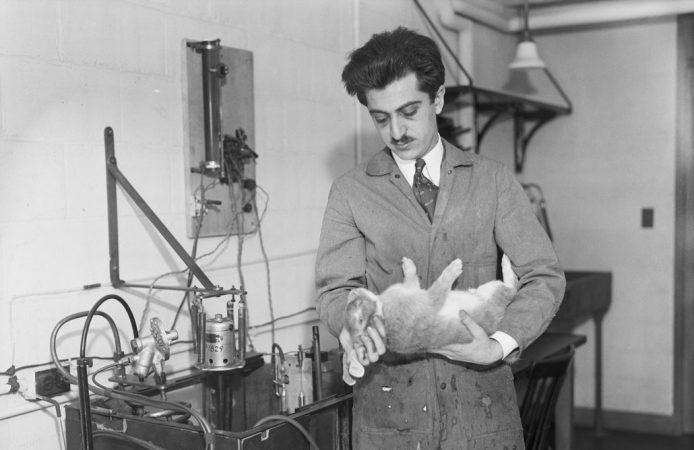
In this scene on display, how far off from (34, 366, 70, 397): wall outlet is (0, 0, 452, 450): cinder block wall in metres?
0.05

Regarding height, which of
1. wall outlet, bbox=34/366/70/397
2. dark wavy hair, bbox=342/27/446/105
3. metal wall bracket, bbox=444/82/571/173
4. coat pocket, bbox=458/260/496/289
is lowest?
wall outlet, bbox=34/366/70/397

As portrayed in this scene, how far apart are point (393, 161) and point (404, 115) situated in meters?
0.15

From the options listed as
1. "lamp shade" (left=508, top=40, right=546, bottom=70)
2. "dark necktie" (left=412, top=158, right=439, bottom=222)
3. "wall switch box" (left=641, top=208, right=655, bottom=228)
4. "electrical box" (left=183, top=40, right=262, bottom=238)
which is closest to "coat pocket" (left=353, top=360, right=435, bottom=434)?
"dark necktie" (left=412, top=158, right=439, bottom=222)

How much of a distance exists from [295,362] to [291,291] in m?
0.59

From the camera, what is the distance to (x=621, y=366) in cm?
447

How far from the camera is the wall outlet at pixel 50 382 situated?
6.80ft

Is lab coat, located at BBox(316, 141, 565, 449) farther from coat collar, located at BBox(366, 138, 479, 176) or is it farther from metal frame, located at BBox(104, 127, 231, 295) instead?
metal frame, located at BBox(104, 127, 231, 295)

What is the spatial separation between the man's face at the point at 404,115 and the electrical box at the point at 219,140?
830 millimetres

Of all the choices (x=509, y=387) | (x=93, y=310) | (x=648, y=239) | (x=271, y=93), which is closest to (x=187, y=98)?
(x=271, y=93)

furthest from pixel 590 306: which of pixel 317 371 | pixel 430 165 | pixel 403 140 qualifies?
pixel 403 140

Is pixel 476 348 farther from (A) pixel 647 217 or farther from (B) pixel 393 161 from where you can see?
(A) pixel 647 217

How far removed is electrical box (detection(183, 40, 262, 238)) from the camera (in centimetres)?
253

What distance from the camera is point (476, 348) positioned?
1.70 m

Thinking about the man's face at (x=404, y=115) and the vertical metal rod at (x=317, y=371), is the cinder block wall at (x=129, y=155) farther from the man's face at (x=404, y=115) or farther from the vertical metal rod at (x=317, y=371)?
the man's face at (x=404, y=115)
